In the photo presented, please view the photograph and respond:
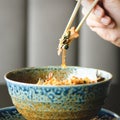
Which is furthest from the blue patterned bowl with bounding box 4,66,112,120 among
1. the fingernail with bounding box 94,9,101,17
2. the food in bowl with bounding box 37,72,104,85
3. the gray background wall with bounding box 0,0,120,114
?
the gray background wall with bounding box 0,0,120,114

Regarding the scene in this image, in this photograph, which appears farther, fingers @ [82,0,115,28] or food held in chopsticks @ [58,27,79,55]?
fingers @ [82,0,115,28]

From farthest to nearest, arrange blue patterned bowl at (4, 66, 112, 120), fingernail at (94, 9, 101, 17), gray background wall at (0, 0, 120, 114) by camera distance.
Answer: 1. gray background wall at (0, 0, 120, 114)
2. fingernail at (94, 9, 101, 17)
3. blue patterned bowl at (4, 66, 112, 120)

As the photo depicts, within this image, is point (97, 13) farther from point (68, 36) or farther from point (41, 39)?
point (41, 39)

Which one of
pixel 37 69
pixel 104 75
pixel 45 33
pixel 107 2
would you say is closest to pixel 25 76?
pixel 37 69

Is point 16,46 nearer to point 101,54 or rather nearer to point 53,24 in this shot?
point 53,24

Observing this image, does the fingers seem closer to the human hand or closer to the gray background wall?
the human hand

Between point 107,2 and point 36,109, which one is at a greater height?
→ point 107,2

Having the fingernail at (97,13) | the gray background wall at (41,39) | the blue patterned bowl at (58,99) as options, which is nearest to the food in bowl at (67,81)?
the blue patterned bowl at (58,99)
